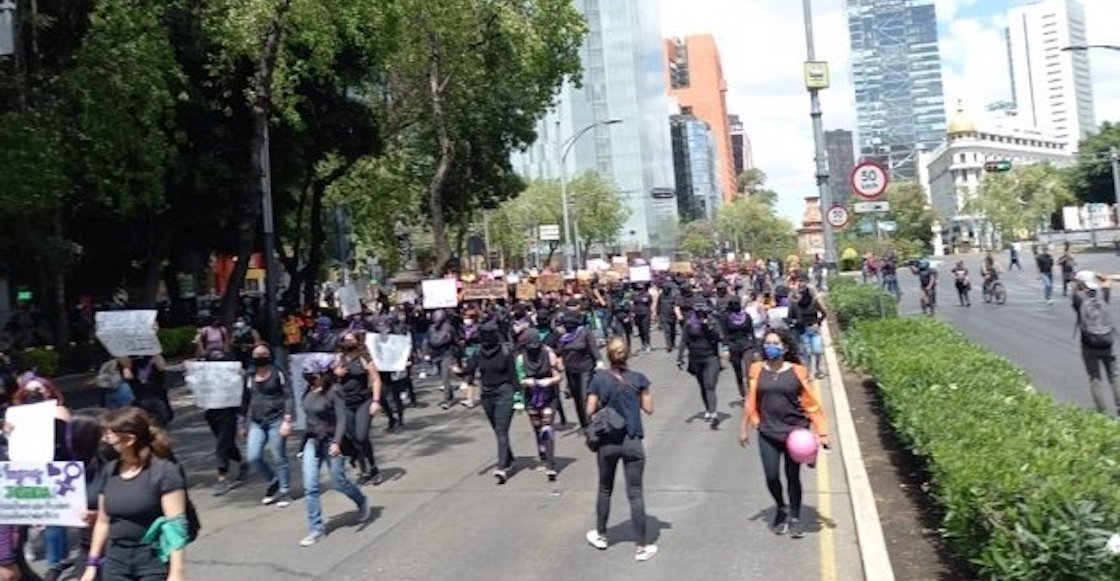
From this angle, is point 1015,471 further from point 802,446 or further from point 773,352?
point 773,352

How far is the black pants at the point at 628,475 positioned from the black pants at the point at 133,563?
3682 millimetres

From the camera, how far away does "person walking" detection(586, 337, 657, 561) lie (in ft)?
26.6

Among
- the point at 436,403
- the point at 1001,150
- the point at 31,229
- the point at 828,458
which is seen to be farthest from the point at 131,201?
the point at 1001,150

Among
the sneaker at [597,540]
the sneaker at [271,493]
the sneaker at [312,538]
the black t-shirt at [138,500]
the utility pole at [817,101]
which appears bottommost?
the sneaker at [597,540]

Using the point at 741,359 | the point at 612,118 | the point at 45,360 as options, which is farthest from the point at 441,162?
the point at 612,118

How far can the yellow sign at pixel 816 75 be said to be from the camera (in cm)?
2202

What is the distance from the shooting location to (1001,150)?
158875mm

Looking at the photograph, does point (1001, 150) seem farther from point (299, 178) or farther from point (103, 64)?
point (103, 64)

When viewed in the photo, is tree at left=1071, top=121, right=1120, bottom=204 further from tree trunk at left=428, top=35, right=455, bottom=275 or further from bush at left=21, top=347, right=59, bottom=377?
bush at left=21, top=347, right=59, bottom=377

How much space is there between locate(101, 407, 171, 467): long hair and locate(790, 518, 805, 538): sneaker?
498cm

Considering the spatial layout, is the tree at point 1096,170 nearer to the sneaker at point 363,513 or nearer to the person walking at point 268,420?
the person walking at point 268,420

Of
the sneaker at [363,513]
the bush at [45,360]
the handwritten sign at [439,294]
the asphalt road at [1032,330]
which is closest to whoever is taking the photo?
the sneaker at [363,513]

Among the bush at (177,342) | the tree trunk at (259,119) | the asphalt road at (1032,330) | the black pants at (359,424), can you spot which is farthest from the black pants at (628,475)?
the bush at (177,342)

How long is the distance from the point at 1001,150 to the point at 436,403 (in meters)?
158
